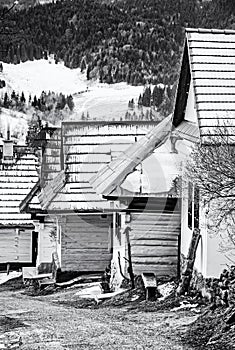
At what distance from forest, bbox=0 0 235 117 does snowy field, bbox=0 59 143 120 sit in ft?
6.49

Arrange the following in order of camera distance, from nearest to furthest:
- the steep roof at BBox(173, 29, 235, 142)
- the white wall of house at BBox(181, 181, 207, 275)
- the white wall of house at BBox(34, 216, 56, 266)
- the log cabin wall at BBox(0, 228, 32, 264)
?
the steep roof at BBox(173, 29, 235, 142), the white wall of house at BBox(181, 181, 207, 275), the white wall of house at BBox(34, 216, 56, 266), the log cabin wall at BBox(0, 228, 32, 264)

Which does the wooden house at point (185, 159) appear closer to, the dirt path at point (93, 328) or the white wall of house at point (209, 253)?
the white wall of house at point (209, 253)

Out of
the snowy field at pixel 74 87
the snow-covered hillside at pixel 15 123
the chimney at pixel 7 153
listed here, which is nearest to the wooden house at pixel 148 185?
the chimney at pixel 7 153

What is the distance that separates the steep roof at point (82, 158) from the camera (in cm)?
1995

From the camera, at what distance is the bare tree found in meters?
11.1

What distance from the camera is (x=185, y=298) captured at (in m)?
13.8

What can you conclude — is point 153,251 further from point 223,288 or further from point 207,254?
point 223,288

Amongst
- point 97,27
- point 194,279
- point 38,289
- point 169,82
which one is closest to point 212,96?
point 194,279

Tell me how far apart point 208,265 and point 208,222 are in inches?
30.3

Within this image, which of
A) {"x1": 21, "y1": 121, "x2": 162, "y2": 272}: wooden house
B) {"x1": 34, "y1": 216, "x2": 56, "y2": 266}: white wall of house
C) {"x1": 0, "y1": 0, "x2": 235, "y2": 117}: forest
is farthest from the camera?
{"x1": 0, "y1": 0, "x2": 235, "y2": 117}: forest

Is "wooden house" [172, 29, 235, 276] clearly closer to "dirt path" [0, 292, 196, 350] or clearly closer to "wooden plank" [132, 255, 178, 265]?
"wooden plank" [132, 255, 178, 265]

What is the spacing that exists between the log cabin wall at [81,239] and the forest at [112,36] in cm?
11269

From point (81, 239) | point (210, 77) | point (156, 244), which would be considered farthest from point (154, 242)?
point (210, 77)

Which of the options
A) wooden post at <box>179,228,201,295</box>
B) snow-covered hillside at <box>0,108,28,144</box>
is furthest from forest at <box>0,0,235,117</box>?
wooden post at <box>179,228,201,295</box>
